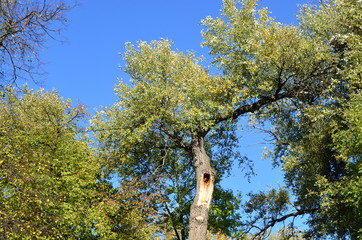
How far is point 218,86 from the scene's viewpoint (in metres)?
20.8

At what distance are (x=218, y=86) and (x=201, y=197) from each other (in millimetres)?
5891

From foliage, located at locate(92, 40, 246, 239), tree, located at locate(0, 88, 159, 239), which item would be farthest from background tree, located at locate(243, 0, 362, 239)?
tree, located at locate(0, 88, 159, 239)

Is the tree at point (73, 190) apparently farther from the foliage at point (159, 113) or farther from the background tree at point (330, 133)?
the background tree at point (330, 133)

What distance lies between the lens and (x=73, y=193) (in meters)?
24.5

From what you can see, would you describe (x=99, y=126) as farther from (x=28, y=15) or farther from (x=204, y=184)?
(x=28, y=15)

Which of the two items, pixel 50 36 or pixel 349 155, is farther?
pixel 349 155

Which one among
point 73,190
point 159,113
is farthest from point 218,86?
point 73,190

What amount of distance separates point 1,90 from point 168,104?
36.6 feet

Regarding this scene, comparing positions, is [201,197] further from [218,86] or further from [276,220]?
[276,220]

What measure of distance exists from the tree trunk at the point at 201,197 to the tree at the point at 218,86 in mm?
60

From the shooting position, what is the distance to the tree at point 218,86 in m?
20.0

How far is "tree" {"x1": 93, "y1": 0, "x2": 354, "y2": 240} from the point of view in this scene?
20.0 metres

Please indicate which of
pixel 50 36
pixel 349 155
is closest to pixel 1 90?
pixel 50 36

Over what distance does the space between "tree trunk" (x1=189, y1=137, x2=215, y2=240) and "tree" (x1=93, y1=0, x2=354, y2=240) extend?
0.20ft
